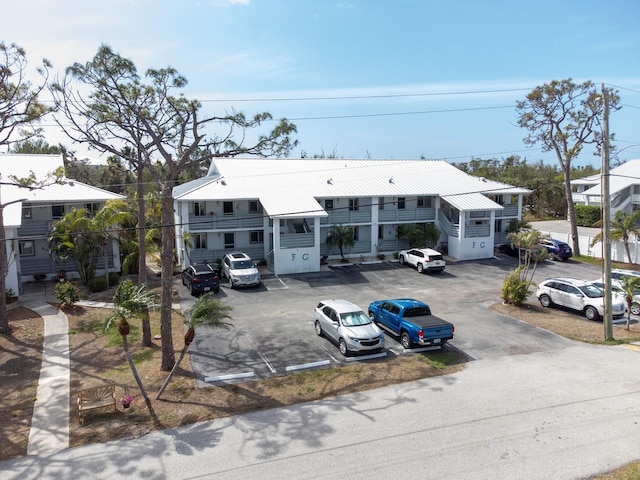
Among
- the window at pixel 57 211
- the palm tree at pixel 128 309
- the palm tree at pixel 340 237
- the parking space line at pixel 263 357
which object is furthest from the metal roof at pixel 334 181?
the palm tree at pixel 128 309

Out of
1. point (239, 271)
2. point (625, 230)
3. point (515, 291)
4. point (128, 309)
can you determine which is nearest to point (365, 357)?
point (128, 309)

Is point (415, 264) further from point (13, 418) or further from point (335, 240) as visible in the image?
point (13, 418)

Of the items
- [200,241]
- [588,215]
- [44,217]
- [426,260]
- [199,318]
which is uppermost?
[44,217]

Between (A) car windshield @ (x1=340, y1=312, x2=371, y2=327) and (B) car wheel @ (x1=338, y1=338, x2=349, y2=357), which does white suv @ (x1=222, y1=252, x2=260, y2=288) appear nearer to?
(A) car windshield @ (x1=340, y1=312, x2=371, y2=327)

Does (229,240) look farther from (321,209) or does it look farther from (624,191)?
(624,191)

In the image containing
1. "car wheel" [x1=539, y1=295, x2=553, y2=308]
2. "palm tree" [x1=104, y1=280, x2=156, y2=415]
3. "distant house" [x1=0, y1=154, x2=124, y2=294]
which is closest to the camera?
"palm tree" [x1=104, y1=280, x2=156, y2=415]

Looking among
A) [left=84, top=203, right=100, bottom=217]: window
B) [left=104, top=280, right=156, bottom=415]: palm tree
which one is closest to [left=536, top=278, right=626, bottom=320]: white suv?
[left=104, top=280, right=156, bottom=415]: palm tree
